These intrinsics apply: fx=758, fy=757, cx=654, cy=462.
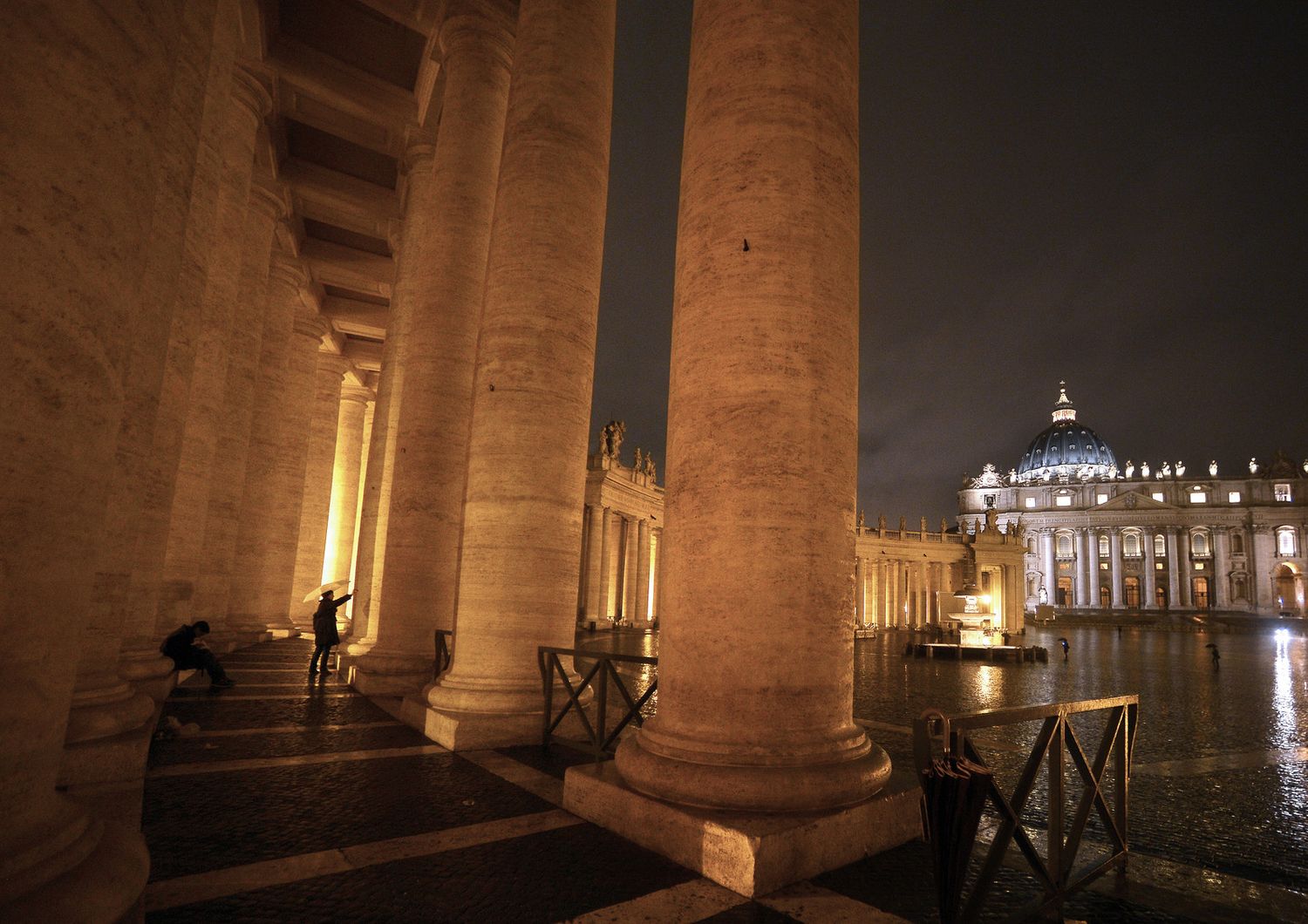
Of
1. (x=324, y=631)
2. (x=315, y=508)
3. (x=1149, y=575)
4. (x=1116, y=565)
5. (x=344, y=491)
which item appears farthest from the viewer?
(x=1116, y=565)

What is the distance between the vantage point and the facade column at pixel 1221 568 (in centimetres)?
11444

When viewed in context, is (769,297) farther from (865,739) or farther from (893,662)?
(893,662)

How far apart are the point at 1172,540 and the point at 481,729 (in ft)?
456

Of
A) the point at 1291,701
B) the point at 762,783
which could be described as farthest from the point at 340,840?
the point at 1291,701

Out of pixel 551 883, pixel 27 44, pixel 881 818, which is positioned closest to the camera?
pixel 27 44

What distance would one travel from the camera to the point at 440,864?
5176 millimetres

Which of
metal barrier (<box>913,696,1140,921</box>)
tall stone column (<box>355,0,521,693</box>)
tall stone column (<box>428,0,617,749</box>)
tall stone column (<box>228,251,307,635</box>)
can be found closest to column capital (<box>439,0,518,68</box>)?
tall stone column (<box>355,0,521,693</box>)

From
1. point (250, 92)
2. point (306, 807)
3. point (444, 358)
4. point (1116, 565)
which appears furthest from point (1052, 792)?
A: point (1116, 565)

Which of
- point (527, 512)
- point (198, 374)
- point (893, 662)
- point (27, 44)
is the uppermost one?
point (198, 374)

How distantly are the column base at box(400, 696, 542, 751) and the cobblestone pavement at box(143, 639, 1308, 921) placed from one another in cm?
56

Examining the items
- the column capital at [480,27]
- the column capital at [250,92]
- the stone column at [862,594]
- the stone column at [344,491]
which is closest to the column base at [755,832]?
the column capital at [480,27]

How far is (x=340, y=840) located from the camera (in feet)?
18.3

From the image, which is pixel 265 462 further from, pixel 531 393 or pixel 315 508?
pixel 531 393

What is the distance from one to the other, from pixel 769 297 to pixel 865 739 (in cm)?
352
